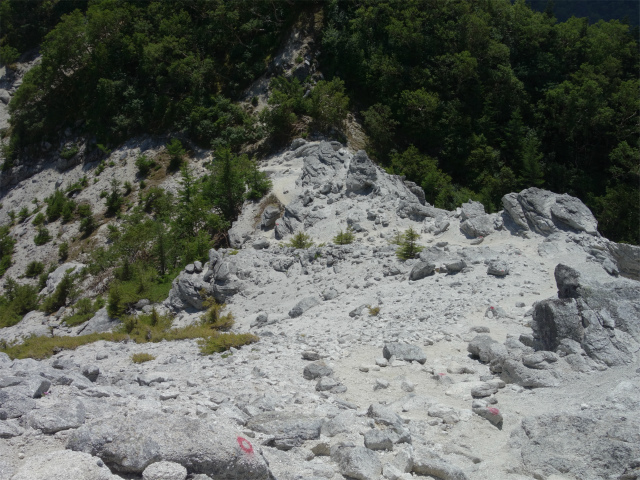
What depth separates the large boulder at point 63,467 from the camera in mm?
3707

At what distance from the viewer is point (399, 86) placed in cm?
2720

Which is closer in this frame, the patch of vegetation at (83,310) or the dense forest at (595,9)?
the patch of vegetation at (83,310)

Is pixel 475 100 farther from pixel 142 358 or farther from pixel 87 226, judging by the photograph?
pixel 142 358

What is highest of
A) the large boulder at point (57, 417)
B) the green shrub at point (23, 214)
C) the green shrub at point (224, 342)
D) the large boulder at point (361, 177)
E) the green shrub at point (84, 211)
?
the large boulder at point (57, 417)

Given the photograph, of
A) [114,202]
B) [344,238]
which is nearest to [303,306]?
[344,238]

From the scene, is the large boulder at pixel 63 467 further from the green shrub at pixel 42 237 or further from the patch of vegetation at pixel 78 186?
the patch of vegetation at pixel 78 186

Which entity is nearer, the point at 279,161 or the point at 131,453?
the point at 131,453

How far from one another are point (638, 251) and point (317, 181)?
9768mm

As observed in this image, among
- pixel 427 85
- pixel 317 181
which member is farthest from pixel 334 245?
pixel 427 85

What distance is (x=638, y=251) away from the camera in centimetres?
1223

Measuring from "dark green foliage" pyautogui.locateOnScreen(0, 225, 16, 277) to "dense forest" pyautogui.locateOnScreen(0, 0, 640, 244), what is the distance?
6215mm

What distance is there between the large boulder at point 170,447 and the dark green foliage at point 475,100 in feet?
71.0

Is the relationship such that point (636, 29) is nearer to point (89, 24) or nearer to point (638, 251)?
point (638, 251)

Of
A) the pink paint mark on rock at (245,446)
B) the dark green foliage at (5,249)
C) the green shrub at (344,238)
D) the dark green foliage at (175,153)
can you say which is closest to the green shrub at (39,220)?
the dark green foliage at (5,249)
